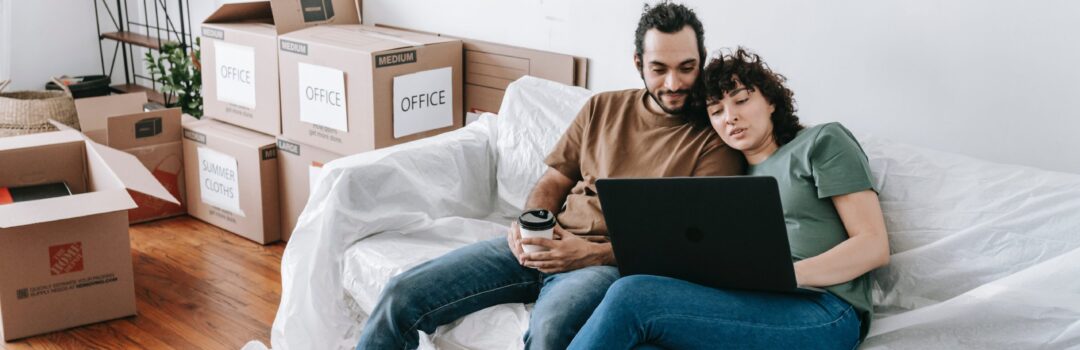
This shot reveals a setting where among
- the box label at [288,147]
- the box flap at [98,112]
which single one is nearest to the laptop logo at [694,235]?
the box label at [288,147]

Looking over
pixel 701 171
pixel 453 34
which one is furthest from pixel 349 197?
pixel 453 34

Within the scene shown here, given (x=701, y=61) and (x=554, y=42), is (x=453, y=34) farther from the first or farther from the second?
(x=701, y=61)

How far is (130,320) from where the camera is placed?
2521 mm

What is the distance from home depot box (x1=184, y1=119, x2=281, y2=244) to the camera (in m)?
3.06

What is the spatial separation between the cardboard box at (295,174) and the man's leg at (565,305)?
1.37 m

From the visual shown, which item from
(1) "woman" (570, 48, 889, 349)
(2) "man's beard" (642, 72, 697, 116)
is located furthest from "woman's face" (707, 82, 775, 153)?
(2) "man's beard" (642, 72, 697, 116)

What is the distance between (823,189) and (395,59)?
4.80ft

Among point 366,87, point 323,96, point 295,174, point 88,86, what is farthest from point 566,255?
point 88,86

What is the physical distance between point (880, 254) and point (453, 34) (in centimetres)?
173

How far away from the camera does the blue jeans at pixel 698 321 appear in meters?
1.46

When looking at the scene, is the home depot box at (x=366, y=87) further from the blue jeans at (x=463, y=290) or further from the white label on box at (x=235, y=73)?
the blue jeans at (x=463, y=290)

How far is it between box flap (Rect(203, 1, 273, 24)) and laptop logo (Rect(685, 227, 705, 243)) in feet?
7.07

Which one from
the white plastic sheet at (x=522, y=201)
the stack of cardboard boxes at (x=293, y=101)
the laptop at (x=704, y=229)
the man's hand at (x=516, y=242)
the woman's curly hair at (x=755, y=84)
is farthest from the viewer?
the stack of cardboard boxes at (x=293, y=101)

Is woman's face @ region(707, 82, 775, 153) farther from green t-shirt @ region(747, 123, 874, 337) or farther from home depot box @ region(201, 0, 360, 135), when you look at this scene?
home depot box @ region(201, 0, 360, 135)
